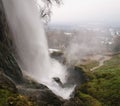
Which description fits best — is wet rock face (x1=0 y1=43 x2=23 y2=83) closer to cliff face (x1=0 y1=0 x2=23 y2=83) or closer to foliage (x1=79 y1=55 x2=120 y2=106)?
cliff face (x1=0 y1=0 x2=23 y2=83)

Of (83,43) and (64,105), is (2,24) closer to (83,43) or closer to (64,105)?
(64,105)

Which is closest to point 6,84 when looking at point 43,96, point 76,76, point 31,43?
point 43,96

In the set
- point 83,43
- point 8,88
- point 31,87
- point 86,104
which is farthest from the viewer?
point 83,43

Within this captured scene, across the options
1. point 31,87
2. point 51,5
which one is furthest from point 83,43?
point 31,87

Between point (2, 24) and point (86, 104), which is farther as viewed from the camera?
point (2, 24)

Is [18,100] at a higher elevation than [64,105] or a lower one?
higher

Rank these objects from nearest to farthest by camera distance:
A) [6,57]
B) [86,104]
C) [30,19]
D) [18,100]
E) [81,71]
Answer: [18,100]
[86,104]
[6,57]
[30,19]
[81,71]

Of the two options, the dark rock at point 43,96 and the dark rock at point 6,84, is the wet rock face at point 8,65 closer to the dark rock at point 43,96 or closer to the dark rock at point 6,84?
the dark rock at point 43,96

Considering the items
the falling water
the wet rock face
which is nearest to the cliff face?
the wet rock face

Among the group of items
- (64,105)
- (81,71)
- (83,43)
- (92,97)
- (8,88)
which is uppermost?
(8,88)
